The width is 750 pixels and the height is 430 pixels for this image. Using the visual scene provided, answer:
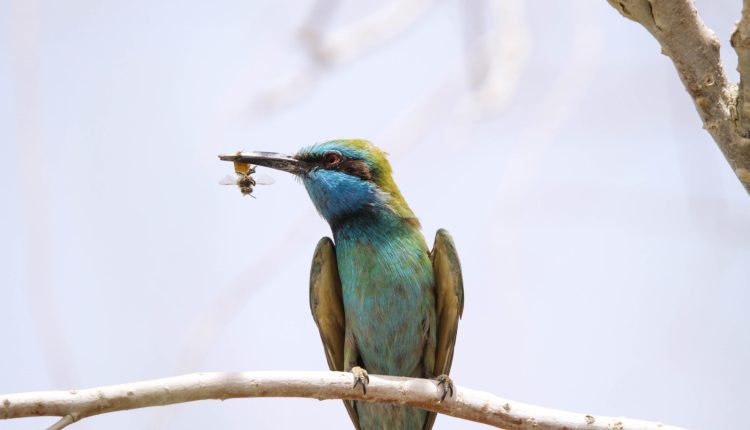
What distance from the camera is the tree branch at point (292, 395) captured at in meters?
2.53

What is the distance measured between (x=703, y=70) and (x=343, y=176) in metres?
2.29

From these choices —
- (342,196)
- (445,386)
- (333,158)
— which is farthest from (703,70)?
(333,158)

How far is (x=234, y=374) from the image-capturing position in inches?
111

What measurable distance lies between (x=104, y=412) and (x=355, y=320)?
1.83 meters

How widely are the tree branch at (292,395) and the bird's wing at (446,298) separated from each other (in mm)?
893

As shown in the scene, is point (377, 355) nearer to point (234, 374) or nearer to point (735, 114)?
point (234, 374)

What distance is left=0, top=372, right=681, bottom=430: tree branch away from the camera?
2.53 meters

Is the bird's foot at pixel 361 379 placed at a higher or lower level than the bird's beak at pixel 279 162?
lower

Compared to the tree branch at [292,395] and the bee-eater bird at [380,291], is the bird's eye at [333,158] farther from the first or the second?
the tree branch at [292,395]

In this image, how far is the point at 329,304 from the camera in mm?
4445

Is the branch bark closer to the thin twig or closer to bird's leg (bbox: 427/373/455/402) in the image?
bird's leg (bbox: 427/373/455/402)

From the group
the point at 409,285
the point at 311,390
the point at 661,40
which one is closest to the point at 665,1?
the point at 661,40

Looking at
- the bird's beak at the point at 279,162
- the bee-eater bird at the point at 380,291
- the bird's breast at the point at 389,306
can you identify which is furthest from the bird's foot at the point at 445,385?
the bird's beak at the point at 279,162

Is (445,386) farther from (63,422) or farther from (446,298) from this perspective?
(63,422)
